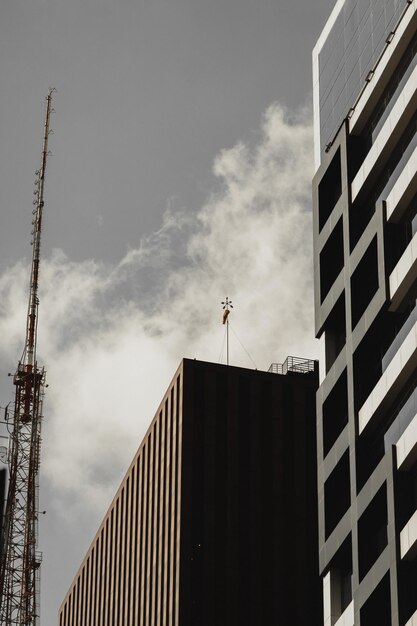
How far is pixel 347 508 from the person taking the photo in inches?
3091

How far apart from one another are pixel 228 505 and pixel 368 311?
51487 mm

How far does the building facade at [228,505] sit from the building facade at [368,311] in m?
42.2

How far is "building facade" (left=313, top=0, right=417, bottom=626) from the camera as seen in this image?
232 ft

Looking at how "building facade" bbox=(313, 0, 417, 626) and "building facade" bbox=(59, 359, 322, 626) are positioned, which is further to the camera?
"building facade" bbox=(59, 359, 322, 626)

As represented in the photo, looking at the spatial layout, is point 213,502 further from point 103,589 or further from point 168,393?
point 103,589

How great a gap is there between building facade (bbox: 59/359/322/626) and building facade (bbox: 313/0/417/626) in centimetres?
4219

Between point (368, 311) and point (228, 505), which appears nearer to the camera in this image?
point (368, 311)

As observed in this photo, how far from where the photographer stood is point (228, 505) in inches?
4906

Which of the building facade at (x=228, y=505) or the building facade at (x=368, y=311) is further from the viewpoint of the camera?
the building facade at (x=228, y=505)

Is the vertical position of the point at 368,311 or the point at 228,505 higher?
the point at 228,505

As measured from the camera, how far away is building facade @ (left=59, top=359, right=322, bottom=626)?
396ft

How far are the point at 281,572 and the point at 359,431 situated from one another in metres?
49.5

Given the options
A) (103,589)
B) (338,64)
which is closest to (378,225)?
(338,64)

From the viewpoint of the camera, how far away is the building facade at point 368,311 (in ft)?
232
